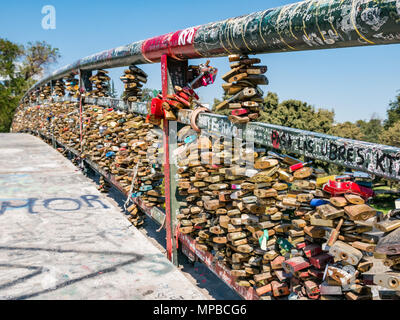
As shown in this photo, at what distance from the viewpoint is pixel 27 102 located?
1072 inches

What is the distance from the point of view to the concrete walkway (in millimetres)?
4852

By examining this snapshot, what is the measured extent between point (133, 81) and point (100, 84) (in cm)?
323

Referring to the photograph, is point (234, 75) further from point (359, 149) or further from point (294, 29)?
point (359, 149)

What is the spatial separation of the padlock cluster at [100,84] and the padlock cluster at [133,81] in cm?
286

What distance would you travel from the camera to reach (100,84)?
11.3 m

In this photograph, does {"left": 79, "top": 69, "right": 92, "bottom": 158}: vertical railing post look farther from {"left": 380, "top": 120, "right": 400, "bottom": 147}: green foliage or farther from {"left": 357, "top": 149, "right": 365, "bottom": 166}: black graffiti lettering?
{"left": 380, "top": 120, "right": 400, "bottom": 147}: green foliage

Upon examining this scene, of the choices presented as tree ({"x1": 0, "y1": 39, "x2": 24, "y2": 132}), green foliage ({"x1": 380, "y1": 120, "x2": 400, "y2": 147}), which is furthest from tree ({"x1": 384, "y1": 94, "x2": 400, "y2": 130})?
tree ({"x1": 0, "y1": 39, "x2": 24, "y2": 132})

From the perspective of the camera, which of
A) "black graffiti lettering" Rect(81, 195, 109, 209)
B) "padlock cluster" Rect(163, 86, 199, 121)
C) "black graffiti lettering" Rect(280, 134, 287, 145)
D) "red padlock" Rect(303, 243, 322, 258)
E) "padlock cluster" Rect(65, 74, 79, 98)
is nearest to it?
"red padlock" Rect(303, 243, 322, 258)

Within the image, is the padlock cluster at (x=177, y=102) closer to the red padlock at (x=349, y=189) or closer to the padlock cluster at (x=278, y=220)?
the padlock cluster at (x=278, y=220)

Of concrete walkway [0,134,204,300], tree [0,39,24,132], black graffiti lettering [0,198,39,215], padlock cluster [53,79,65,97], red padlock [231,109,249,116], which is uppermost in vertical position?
tree [0,39,24,132]

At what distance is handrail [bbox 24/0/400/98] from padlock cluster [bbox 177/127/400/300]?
1278 millimetres

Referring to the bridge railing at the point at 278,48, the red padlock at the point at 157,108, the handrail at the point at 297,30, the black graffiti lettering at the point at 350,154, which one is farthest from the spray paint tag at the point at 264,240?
the red padlock at the point at 157,108

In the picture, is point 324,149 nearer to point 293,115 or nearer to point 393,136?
point 293,115
